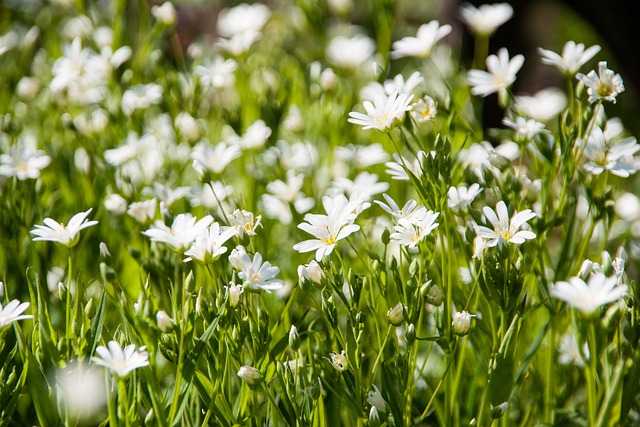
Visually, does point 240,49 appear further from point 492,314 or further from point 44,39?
point 44,39

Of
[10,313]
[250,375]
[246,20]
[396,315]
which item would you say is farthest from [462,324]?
[246,20]

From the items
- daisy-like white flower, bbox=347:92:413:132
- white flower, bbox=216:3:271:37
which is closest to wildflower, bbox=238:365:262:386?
daisy-like white flower, bbox=347:92:413:132

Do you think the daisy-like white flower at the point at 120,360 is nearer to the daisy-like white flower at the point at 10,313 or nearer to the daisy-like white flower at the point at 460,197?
the daisy-like white flower at the point at 10,313

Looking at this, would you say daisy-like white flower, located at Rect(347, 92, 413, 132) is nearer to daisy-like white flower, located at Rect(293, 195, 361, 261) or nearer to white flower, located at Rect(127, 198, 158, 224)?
daisy-like white flower, located at Rect(293, 195, 361, 261)

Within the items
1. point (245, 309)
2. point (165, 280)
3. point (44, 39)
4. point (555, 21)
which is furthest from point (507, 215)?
point (555, 21)

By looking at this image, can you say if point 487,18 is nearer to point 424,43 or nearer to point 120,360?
point 424,43
